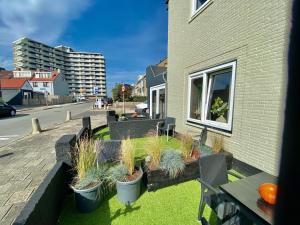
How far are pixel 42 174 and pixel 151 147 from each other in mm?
2821

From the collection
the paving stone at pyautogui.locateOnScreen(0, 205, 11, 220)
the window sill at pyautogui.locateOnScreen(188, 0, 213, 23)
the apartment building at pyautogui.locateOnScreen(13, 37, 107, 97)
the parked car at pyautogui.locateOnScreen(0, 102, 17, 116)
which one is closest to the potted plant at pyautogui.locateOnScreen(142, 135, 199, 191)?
the paving stone at pyautogui.locateOnScreen(0, 205, 11, 220)

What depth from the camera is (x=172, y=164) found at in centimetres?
359

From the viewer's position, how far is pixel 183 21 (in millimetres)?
6797

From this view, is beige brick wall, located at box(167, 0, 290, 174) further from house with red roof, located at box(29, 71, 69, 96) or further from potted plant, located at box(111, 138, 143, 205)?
A: house with red roof, located at box(29, 71, 69, 96)

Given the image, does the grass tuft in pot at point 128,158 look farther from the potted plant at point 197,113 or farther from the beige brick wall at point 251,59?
the potted plant at point 197,113

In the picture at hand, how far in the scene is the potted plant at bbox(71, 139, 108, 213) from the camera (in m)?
2.90

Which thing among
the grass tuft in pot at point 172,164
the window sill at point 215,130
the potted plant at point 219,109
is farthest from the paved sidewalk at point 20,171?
the potted plant at point 219,109

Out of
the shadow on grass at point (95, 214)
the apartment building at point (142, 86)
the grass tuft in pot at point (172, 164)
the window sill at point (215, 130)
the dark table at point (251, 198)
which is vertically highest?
the apartment building at point (142, 86)

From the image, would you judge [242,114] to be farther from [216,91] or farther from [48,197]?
[48,197]

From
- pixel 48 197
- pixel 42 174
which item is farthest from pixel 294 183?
pixel 42 174

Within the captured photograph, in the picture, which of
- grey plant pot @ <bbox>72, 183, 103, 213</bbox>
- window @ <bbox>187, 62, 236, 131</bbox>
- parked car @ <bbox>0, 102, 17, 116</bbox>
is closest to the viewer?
grey plant pot @ <bbox>72, 183, 103, 213</bbox>

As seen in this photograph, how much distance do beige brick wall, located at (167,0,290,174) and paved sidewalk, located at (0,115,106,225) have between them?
4367 millimetres

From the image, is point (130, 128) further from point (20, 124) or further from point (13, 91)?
point (13, 91)

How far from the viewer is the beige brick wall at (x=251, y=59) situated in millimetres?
3424
